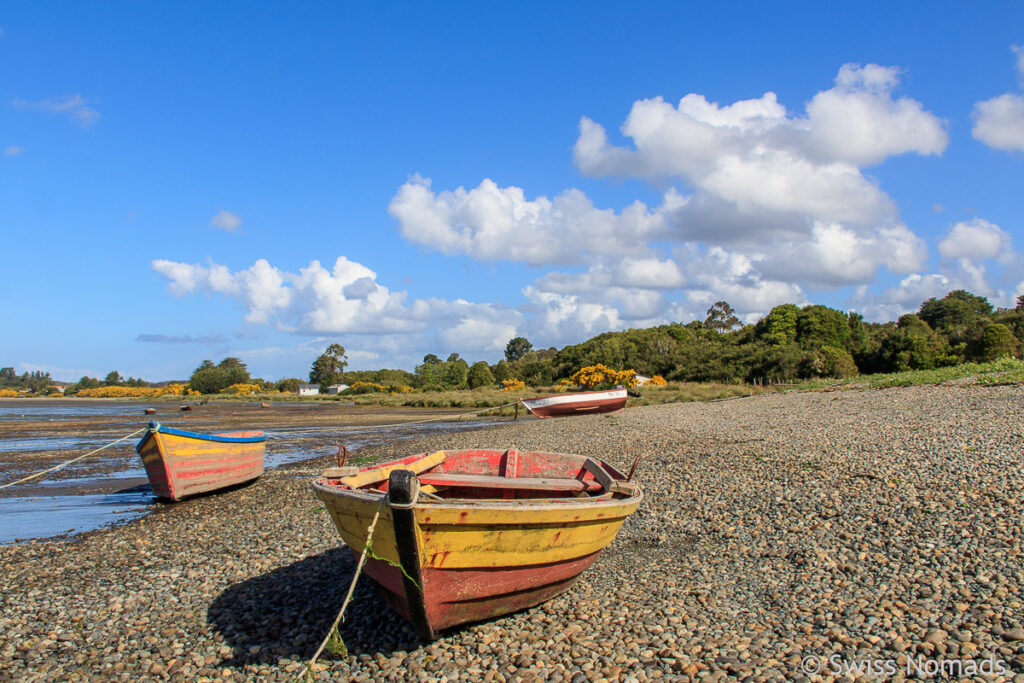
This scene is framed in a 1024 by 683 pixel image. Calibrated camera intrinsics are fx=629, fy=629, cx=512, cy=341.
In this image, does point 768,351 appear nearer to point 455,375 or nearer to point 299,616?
point 455,375

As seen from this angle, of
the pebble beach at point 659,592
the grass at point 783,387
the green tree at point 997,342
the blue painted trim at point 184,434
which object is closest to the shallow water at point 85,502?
the pebble beach at point 659,592

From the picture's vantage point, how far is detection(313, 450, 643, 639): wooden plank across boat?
5441 mm

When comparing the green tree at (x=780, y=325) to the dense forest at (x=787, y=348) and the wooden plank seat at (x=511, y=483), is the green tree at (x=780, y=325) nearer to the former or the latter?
the dense forest at (x=787, y=348)

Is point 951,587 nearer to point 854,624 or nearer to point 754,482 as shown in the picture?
point 854,624

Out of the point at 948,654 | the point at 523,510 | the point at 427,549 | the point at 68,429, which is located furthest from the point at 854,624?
the point at 68,429

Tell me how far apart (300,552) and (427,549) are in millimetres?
4822

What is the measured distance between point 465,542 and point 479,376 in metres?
98.7

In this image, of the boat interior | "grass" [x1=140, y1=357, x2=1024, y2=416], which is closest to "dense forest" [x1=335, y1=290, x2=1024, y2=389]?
"grass" [x1=140, y1=357, x2=1024, y2=416]

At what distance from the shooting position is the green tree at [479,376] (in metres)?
103

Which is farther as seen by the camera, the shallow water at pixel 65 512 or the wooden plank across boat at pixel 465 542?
the shallow water at pixel 65 512

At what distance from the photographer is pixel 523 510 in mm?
5844

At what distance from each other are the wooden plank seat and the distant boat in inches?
1057

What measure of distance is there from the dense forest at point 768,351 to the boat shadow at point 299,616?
52.9 m

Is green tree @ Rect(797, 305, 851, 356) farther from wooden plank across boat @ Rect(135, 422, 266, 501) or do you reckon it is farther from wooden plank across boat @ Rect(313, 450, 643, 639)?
wooden plank across boat @ Rect(313, 450, 643, 639)
